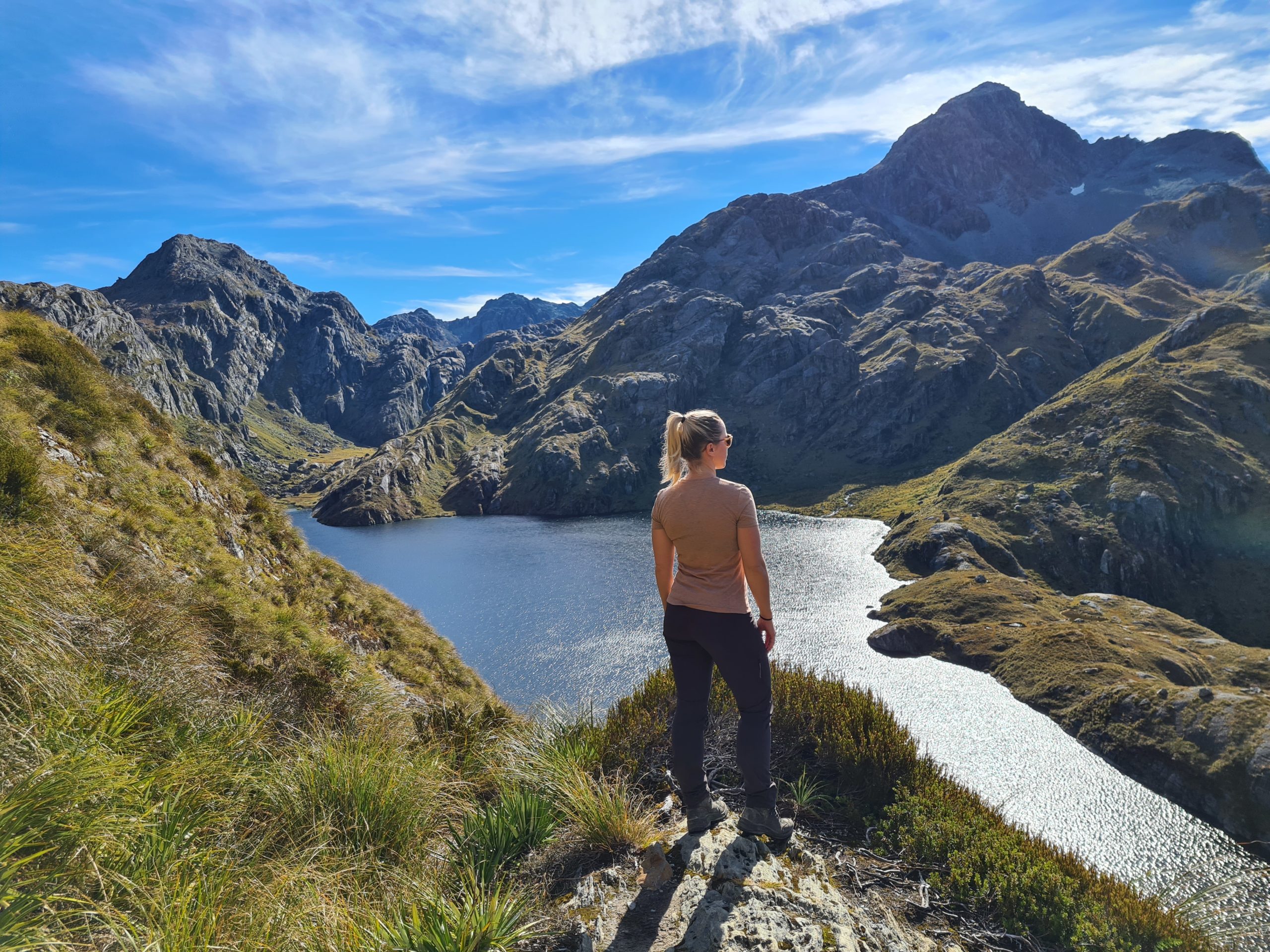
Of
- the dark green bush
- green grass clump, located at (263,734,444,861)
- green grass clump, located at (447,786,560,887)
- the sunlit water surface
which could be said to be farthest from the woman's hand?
the dark green bush

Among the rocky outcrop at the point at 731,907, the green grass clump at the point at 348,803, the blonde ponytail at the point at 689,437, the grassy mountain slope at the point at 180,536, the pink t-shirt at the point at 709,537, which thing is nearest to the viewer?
the rocky outcrop at the point at 731,907

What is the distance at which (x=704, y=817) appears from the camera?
18.9 feet

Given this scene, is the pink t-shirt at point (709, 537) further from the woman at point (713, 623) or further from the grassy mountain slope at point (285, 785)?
the grassy mountain slope at point (285, 785)

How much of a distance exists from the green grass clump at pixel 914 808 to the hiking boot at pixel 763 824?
4.66 feet

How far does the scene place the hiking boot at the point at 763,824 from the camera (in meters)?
5.61

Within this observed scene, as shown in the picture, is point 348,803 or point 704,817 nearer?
point 348,803

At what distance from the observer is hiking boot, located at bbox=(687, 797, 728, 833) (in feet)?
18.8

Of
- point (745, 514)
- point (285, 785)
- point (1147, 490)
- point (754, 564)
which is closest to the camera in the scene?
point (285, 785)

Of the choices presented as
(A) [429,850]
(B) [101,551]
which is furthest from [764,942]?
(B) [101,551]

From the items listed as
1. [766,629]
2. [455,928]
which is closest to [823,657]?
[766,629]

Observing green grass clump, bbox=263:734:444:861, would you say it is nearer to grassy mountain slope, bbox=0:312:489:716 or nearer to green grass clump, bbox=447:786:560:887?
green grass clump, bbox=447:786:560:887

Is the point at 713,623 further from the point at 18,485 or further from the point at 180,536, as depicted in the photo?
the point at 180,536

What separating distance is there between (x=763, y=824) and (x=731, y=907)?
1.11 metres

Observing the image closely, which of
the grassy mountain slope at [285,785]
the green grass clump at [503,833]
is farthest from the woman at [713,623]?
the green grass clump at [503,833]
